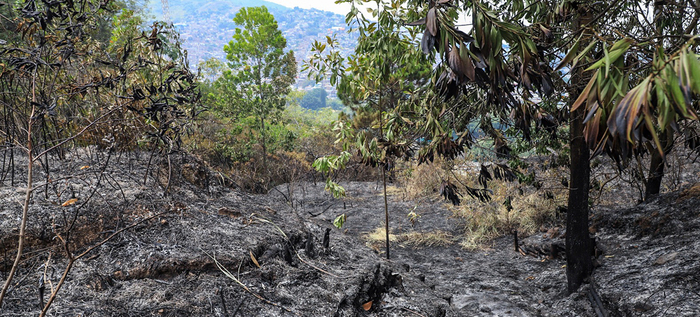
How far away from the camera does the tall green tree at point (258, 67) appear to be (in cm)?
1191

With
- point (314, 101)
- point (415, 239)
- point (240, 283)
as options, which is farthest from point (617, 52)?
point (314, 101)

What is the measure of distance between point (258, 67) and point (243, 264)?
10725mm

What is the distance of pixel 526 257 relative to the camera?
564 cm

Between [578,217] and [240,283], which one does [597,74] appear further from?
[578,217]

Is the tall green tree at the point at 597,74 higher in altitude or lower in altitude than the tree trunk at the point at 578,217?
higher

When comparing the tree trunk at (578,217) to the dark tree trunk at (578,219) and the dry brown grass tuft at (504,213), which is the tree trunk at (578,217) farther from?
the dry brown grass tuft at (504,213)

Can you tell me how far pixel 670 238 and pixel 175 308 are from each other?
15.5 feet

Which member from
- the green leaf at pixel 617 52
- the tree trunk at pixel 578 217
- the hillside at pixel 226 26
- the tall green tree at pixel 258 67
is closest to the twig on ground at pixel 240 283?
the green leaf at pixel 617 52

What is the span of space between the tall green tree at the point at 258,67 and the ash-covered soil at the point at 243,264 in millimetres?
8103

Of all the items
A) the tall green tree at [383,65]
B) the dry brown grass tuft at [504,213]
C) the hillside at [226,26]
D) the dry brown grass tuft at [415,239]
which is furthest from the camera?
the hillside at [226,26]

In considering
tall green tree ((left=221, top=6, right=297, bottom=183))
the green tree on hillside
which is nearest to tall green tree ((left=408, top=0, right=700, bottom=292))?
tall green tree ((left=221, top=6, right=297, bottom=183))

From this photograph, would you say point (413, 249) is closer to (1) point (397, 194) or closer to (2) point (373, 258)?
(2) point (373, 258)

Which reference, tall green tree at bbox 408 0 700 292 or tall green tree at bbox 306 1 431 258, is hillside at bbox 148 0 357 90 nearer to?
tall green tree at bbox 306 1 431 258

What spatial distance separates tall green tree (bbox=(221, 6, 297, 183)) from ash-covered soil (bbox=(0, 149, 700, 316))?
810 cm
